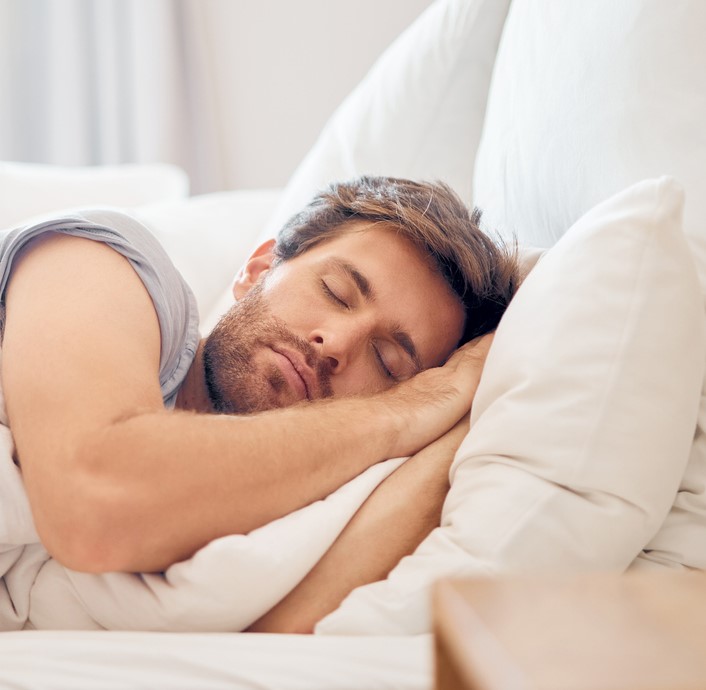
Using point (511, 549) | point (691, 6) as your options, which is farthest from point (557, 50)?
point (511, 549)

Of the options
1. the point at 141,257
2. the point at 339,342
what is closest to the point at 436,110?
the point at 339,342

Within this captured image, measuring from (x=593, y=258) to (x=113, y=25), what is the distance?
2.34m

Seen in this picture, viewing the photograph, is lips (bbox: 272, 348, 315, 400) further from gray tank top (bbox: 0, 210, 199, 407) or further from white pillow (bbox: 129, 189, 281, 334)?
white pillow (bbox: 129, 189, 281, 334)

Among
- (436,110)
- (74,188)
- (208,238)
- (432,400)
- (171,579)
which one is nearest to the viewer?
(171,579)

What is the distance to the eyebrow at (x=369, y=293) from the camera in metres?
1.11

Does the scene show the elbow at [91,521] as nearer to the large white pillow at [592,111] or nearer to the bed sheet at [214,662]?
the bed sheet at [214,662]

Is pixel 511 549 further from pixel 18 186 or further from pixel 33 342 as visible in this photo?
pixel 18 186

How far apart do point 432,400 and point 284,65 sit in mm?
1979

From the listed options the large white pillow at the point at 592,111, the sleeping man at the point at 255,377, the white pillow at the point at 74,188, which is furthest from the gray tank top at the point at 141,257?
the white pillow at the point at 74,188

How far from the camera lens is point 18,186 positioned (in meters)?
1.79

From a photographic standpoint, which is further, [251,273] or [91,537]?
[251,273]

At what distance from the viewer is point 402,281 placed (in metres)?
1.14

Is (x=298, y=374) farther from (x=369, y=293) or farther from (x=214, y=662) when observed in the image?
(x=214, y=662)

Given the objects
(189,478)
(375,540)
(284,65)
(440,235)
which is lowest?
(375,540)
